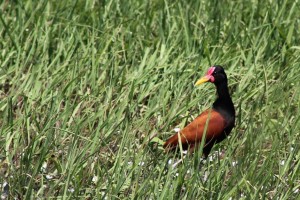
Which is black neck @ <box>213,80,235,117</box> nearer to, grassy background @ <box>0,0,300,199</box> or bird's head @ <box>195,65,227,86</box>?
bird's head @ <box>195,65,227,86</box>

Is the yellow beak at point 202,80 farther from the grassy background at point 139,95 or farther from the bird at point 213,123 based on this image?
the grassy background at point 139,95

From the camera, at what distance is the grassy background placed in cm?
534

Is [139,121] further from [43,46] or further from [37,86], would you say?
[43,46]

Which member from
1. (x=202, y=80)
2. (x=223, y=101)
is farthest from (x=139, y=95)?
(x=223, y=101)

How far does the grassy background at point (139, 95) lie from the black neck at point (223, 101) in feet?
0.48

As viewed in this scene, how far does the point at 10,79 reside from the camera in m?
7.05

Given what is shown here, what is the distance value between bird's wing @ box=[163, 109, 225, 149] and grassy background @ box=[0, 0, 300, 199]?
9 centimetres

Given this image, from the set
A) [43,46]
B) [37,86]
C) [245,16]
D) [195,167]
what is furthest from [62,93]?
[245,16]

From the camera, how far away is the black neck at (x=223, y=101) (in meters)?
6.50

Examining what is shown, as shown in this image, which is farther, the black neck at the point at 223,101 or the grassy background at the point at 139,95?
the black neck at the point at 223,101

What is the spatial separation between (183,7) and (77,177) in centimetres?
287

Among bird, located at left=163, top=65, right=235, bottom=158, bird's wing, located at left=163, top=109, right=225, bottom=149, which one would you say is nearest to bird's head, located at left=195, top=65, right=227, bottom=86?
bird, located at left=163, top=65, right=235, bottom=158

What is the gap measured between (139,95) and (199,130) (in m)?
0.59

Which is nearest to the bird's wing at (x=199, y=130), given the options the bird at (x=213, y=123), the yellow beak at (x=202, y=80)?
the bird at (x=213, y=123)
